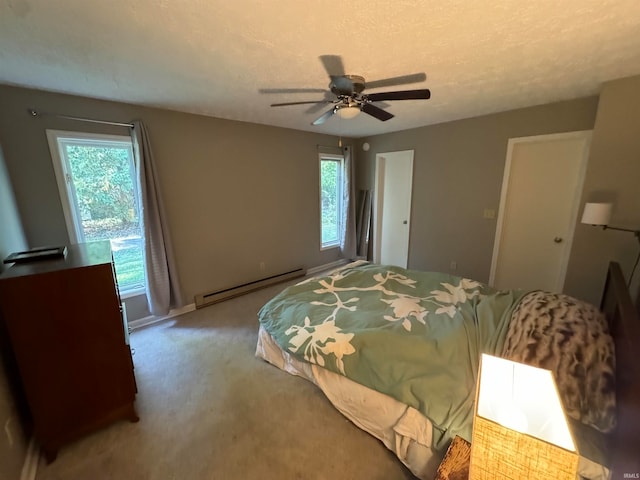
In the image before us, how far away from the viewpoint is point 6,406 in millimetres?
1317

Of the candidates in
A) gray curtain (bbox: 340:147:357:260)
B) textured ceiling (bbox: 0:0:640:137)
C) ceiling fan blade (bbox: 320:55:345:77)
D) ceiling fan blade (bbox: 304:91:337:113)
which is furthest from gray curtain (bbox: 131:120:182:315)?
gray curtain (bbox: 340:147:357:260)

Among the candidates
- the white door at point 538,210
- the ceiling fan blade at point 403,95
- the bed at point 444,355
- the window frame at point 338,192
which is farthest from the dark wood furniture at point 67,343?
the white door at point 538,210

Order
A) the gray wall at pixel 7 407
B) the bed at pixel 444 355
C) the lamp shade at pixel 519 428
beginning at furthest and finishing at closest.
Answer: the gray wall at pixel 7 407 < the bed at pixel 444 355 < the lamp shade at pixel 519 428

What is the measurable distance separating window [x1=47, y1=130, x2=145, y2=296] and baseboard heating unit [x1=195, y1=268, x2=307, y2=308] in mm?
692

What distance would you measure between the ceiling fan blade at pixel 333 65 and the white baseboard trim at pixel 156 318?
2.97 metres

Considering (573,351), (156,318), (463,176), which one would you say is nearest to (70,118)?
(156,318)

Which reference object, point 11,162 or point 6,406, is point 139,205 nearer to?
point 11,162

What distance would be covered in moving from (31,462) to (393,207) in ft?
15.0

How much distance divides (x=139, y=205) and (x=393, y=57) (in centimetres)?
272

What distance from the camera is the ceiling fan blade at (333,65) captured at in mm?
1652

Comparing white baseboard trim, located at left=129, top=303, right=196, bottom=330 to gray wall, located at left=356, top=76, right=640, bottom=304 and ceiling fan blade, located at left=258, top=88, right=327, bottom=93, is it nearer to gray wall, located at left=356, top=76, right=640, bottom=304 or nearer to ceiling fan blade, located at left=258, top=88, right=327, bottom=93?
ceiling fan blade, located at left=258, top=88, right=327, bottom=93

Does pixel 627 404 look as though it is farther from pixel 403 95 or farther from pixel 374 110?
pixel 374 110

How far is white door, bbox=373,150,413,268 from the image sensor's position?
13.7 feet

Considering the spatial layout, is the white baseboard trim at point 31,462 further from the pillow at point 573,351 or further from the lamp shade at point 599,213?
the lamp shade at point 599,213
